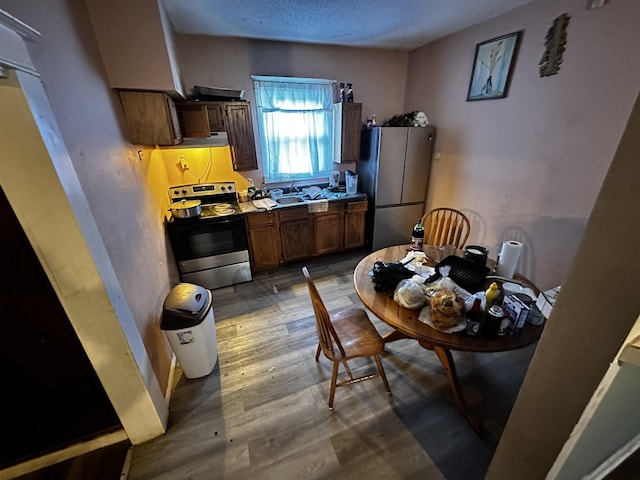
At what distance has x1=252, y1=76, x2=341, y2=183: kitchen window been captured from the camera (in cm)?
314

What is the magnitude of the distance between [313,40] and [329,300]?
3.01m

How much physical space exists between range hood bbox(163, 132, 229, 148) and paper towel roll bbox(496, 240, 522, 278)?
2578mm

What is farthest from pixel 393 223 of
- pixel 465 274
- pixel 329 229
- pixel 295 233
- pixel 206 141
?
pixel 206 141

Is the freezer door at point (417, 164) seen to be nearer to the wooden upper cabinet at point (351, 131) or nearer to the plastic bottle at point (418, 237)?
the wooden upper cabinet at point (351, 131)

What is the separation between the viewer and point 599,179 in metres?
1.94

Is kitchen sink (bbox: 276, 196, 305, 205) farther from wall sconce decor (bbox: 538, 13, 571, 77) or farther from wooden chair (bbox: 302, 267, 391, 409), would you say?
wall sconce decor (bbox: 538, 13, 571, 77)

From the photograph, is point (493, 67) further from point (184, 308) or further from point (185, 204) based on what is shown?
point (184, 308)

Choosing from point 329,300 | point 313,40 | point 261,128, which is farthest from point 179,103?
point 329,300

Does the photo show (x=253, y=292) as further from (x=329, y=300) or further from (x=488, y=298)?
(x=488, y=298)

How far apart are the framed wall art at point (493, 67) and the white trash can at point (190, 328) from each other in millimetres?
3334

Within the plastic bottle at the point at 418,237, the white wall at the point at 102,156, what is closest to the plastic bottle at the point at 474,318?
the plastic bottle at the point at 418,237

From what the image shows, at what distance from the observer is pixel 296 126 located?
334 centimetres

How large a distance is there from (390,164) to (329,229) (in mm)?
1150

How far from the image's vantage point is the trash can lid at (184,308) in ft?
5.59
